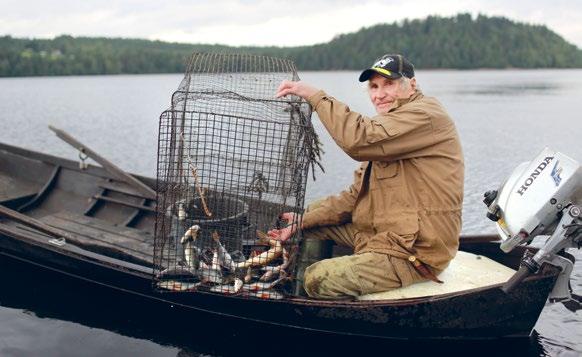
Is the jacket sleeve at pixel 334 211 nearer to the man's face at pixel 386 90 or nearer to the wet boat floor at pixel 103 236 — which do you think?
the man's face at pixel 386 90

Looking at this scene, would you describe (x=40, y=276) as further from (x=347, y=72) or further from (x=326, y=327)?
(x=347, y=72)

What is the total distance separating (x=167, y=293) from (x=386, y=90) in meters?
3.29

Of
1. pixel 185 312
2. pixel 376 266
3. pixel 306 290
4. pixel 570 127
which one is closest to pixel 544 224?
pixel 376 266

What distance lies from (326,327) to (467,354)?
1.41m

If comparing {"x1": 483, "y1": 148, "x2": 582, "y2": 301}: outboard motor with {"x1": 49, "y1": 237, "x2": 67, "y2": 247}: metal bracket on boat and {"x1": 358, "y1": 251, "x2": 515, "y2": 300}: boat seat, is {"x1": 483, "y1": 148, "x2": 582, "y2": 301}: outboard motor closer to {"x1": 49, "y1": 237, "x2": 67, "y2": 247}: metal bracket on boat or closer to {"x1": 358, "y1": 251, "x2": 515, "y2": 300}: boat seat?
{"x1": 358, "y1": 251, "x2": 515, "y2": 300}: boat seat

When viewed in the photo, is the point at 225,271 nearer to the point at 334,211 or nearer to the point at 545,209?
the point at 334,211

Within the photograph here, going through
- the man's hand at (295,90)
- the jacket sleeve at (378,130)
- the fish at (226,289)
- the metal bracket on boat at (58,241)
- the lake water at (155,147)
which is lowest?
the lake water at (155,147)

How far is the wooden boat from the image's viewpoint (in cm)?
577

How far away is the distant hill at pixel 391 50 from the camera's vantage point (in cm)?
9856

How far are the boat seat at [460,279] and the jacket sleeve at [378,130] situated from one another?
1304 millimetres

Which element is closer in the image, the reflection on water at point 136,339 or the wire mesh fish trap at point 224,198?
the wire mesh fish trap at point 224,198

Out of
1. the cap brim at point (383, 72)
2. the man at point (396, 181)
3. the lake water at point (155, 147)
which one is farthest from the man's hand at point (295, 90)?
the lake water at point (155, 147)

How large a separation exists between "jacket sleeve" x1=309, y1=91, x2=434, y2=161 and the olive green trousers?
96 centimetres

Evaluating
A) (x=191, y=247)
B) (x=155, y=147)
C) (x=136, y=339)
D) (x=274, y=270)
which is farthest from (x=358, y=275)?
(x=155, y=147)
